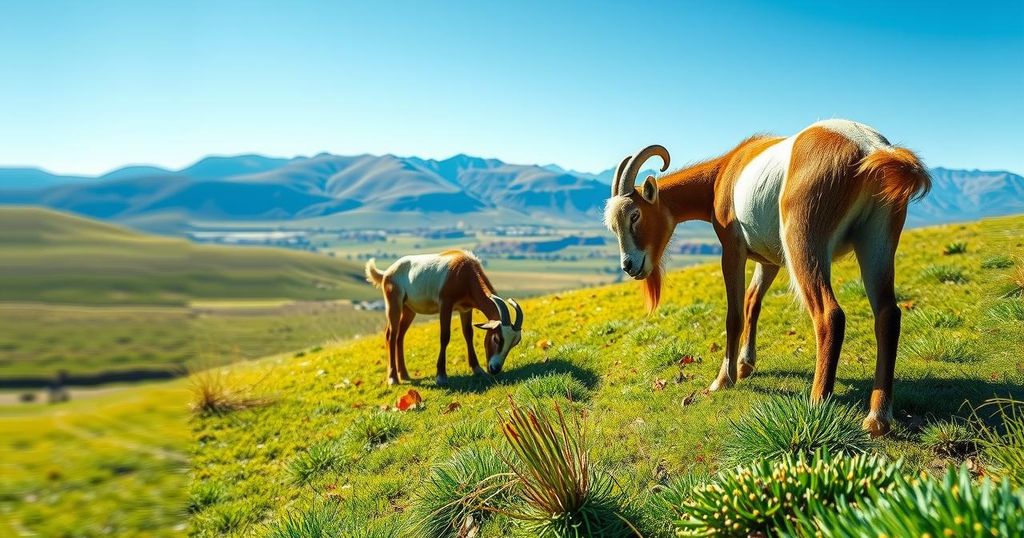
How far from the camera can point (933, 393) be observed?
6898 mm

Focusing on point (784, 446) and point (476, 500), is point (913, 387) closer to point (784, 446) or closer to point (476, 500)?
point (784, 446)

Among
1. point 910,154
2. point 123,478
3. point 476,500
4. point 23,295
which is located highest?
point 910,154

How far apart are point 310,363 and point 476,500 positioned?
46.6 ft

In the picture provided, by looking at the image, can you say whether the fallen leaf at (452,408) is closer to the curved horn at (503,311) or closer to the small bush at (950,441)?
the curved horn at (503,311)

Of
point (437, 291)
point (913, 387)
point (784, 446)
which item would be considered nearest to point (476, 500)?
point (784, 446)

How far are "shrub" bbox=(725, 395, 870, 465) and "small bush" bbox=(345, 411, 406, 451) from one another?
5.83 m

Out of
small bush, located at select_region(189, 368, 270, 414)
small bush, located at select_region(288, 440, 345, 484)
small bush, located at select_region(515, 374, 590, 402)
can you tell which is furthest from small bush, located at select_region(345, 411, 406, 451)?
small bush, located at select_region(189, 368, 270, 414)

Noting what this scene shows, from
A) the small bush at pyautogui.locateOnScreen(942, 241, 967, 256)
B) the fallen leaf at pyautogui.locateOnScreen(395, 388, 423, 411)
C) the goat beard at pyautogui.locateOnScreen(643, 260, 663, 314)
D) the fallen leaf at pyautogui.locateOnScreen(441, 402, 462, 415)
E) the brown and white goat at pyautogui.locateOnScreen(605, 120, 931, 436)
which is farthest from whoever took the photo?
the small bush at pyautogui.locateOnScreen(942, 241, 967, 256)

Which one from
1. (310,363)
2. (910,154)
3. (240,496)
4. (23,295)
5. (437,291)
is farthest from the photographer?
(310,363)

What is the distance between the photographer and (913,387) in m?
7.14

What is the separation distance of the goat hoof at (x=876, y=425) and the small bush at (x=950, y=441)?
348 millimetres

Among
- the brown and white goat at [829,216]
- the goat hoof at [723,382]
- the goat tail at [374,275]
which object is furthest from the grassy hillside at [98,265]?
the goat tail at [374,275]

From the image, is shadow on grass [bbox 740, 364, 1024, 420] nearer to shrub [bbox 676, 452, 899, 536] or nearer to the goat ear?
shrub [bbox 676, 452, 899, 536]

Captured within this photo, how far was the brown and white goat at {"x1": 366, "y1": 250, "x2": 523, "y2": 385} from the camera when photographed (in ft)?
39.3
